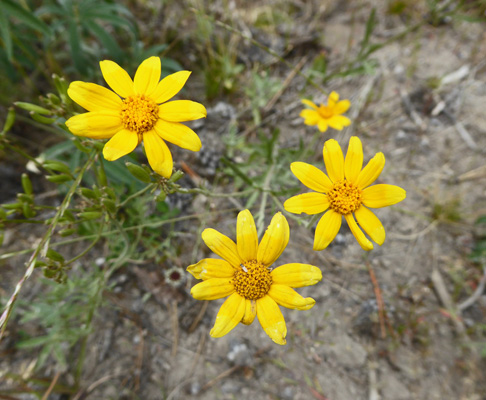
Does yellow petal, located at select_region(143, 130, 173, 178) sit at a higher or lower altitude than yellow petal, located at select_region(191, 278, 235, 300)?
higher

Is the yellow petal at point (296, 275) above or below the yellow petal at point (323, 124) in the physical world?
below

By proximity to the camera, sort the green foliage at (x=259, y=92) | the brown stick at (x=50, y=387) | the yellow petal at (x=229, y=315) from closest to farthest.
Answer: the yellow petal at (x=229, y=315) < the brown stick at (x=50, y=387) < the green foliage at (x=259, y=92)

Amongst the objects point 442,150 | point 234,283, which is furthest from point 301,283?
point 442,150

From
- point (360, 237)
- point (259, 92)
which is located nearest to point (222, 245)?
point (360, 237)

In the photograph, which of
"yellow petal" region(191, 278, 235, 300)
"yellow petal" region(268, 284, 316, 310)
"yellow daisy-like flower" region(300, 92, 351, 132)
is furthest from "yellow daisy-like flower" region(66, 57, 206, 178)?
"yellow daisy-like flower" region(300, 92, 351, 132)

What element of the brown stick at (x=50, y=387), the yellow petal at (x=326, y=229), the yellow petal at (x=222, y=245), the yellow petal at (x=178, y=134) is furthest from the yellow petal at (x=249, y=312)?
the brown stick at (x=50, y=387)

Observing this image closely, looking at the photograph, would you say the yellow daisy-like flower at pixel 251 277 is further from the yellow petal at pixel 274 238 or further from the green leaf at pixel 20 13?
the green leaf at pixel 20 13

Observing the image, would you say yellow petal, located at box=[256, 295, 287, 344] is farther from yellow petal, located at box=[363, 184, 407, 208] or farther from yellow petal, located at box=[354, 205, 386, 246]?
yellow petal, located at box=[363, 184, 407, 208]
